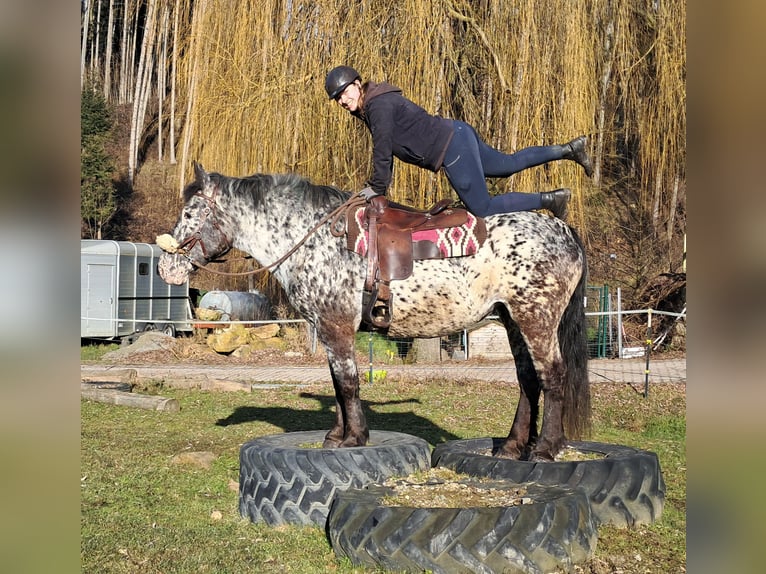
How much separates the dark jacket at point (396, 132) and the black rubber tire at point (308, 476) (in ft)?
6.07

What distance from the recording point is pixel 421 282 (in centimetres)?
568

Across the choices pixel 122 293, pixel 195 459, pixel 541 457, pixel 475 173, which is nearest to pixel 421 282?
pixel 475 173

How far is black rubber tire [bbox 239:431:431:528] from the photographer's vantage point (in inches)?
212

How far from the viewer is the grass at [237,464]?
15.6 ft

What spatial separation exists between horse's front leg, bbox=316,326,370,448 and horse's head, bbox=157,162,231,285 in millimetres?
1154

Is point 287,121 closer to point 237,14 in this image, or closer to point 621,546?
point 237,14

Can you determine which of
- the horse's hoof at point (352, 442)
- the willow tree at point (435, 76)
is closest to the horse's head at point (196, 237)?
the horse's hoof at point (352, 442)

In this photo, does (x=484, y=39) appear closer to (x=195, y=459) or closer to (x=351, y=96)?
(x=351, y=96)

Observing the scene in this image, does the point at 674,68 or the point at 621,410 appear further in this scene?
the point at 674,68

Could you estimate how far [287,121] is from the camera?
13953 millimetres

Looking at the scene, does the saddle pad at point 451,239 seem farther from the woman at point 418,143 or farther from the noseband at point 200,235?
the noseband at point 200,235

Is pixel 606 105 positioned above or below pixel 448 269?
above

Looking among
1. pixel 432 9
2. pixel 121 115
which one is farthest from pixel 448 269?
pixel 121 115

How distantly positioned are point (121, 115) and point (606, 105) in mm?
32265
